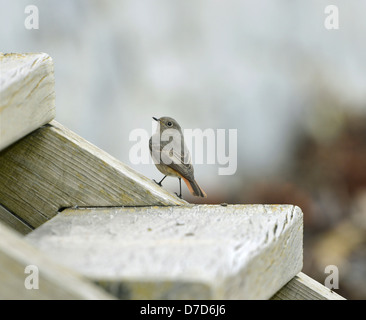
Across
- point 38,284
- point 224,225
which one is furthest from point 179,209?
point 38,284

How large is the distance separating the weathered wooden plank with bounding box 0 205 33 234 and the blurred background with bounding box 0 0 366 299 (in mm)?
1862

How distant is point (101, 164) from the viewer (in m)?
1.27

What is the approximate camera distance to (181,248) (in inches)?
36.6

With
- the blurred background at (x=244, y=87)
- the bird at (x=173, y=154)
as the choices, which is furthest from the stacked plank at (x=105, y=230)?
the blurred background at (x=244, y=87)

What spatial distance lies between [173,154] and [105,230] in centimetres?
204

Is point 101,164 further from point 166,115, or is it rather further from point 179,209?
point 166,115

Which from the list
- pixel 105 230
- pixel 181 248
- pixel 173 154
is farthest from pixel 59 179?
pixel 173 154

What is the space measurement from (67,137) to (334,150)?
2.46 meters

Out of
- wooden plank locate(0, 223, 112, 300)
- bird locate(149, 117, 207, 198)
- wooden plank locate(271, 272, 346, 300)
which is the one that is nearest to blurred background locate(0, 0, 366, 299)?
bird locate(149, 117, 207, 198)

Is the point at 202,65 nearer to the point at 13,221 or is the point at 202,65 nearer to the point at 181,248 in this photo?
Answer: the point at 13,221

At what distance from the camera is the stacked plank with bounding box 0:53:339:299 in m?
0.81

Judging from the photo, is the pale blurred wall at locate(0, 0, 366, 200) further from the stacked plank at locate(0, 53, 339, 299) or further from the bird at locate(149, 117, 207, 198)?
the stacked plank at locate(0, 53, 339, 299)

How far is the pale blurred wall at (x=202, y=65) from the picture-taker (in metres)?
3.26

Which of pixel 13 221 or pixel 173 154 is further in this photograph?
pixel 173 154
